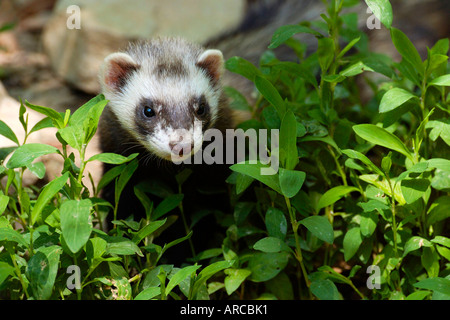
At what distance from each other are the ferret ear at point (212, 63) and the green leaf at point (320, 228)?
1033 millimetres

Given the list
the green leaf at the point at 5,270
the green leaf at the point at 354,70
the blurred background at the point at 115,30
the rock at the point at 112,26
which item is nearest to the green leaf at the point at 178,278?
the green leaf at the point at 5,270

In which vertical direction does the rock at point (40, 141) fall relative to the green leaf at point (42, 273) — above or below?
above

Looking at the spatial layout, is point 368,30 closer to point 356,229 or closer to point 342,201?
point 342,201

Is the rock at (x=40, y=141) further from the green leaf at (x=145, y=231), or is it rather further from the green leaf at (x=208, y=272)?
the green leaf at (x=208, y=272)

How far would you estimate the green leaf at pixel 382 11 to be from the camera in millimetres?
2002

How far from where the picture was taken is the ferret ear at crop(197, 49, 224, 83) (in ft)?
8.95

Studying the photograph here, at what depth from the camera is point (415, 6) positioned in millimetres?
3635

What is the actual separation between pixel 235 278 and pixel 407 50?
1.10m

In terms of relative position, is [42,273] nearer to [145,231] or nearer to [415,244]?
[145,231]

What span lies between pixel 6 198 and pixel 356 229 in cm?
130

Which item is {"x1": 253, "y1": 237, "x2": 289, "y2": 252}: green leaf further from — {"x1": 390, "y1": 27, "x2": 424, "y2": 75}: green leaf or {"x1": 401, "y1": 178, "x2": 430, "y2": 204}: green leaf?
{"x1": 390, "y1": 27, "x2": 424, "y2": 75}: green leaf

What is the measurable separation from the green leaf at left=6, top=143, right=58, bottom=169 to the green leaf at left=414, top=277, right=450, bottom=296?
4.18 ft

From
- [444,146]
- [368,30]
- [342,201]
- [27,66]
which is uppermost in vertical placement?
[27,66]
